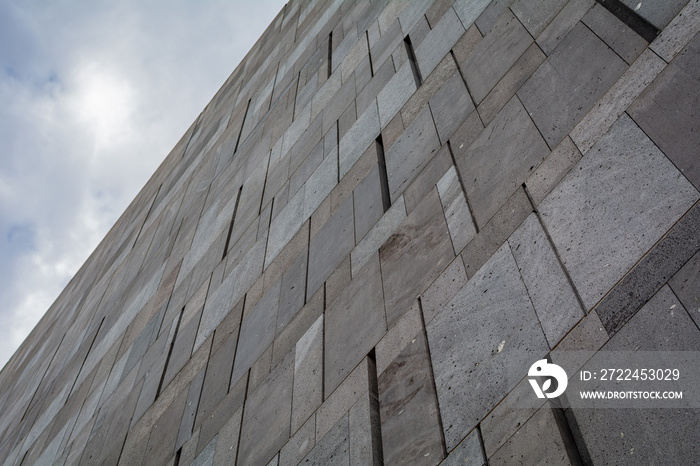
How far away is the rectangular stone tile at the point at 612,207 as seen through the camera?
4379 mm

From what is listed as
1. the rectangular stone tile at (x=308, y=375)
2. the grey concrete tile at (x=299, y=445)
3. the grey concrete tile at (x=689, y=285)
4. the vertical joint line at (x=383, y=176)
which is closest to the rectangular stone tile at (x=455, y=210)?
the vertical joint line at (x=383, y=176)

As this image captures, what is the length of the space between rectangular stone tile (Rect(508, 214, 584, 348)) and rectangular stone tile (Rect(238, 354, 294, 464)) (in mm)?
3015

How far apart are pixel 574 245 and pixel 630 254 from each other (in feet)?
1.56

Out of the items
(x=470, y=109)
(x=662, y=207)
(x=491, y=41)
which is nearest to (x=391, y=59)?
(x=491, y=41)

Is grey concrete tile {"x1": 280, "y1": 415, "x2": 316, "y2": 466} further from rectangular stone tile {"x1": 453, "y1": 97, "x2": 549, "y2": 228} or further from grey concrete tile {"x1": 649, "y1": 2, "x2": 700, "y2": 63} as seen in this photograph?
grey concrete tile {"x1": 649, "y1": 2, "x2": 700, "y2": 63}

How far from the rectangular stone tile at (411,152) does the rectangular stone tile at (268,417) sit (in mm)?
2369

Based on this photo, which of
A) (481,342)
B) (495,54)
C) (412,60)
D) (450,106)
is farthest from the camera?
(412,60)

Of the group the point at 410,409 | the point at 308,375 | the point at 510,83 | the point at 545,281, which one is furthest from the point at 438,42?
the point at 410,409

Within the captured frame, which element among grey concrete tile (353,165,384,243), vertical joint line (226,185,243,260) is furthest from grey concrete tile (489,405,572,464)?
vertical joint line (226,185,243,260)

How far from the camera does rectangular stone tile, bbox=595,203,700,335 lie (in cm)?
409

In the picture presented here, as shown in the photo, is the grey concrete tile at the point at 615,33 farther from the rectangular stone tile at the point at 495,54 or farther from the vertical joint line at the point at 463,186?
the vertical joint line at the point at 463,186

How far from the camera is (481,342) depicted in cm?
504

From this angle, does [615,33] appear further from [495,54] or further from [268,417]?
[268,417]

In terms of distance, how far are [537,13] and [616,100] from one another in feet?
7.88
